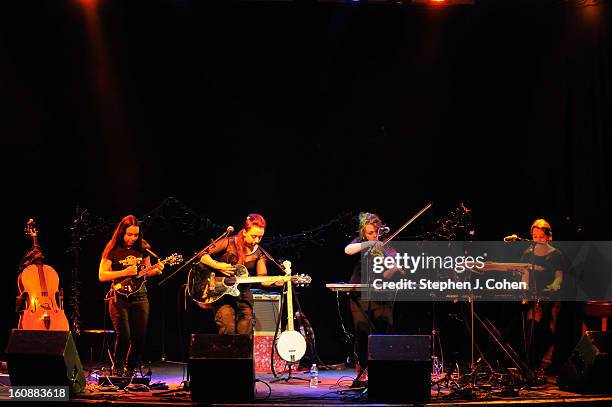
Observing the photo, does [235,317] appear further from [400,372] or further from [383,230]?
[400,372]

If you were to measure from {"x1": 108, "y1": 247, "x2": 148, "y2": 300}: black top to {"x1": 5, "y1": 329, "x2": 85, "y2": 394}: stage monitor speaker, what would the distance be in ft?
3.91

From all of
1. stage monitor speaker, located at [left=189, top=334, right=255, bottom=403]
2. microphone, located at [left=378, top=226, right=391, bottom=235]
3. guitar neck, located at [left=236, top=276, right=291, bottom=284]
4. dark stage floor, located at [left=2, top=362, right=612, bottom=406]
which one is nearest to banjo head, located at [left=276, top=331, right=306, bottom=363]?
dark stage floor, located at [left=2, top=362, right=612, bottom=406]

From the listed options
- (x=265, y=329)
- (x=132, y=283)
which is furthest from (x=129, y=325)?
(x=265, y=329)

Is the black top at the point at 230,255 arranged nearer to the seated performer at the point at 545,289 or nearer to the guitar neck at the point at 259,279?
the guitar neck at the point at 259,279

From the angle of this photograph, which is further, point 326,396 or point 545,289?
point 545,289

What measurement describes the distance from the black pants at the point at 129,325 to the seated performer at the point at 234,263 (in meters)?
0.82

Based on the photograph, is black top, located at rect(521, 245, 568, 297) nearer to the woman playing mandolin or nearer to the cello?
the woman playing mandolin

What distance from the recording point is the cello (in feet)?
26.9

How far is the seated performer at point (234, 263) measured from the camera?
8016 millimetres

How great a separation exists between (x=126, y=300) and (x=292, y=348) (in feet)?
6.74

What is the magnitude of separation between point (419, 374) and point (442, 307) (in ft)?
12.3

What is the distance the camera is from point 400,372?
22.2 ft

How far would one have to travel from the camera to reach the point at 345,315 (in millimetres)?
10438

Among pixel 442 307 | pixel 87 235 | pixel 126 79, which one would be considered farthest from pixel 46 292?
pixel 442 307
